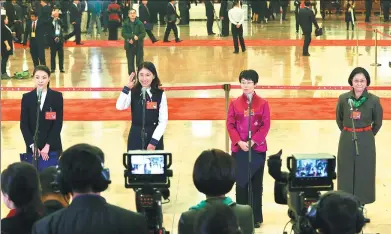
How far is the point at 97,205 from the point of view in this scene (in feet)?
13.9

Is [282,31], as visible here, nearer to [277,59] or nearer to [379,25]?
[379,25]

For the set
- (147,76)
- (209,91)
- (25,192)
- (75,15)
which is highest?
(75,15)

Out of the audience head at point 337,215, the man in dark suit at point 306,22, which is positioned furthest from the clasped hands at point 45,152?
the man in dark suit at point 306,22

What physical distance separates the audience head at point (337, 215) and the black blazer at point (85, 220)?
102cm

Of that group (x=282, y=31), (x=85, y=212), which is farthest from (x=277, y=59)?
(x=85, y=212)

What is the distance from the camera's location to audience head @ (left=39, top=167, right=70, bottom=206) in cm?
472

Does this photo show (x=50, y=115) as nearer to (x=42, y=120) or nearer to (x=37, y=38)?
(x=42, y=120)

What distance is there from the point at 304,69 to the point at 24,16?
12.6 m

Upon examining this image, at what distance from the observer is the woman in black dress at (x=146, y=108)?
8.30 meters

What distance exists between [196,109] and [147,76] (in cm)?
639

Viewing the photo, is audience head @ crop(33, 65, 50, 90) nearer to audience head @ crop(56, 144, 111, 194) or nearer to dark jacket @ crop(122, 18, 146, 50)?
audience head @ crop(56, 144, 111, 194)

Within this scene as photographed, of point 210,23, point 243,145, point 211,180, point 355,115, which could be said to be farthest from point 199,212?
point 210,23

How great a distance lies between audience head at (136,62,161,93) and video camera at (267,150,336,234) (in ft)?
8.90

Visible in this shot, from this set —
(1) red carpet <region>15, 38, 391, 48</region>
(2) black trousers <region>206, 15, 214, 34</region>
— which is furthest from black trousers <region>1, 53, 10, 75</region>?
(2) black trousers <region>206, 15, 214, 34</region>
